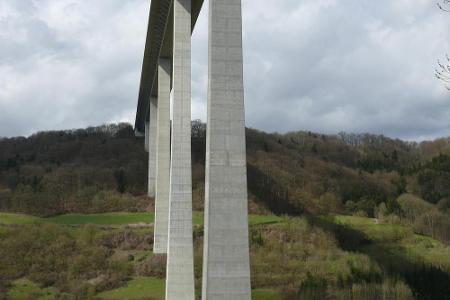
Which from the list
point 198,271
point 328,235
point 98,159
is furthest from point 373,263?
point 98,159

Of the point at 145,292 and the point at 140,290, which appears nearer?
the point at 145,292

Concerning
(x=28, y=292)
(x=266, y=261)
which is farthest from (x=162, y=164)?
(x=28, y=292)

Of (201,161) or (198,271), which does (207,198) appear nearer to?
(198,271)

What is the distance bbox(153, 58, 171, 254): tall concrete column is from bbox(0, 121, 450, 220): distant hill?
18.3 metres

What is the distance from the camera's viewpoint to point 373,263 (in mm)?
32438

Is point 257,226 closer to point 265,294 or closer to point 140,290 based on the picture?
point 265,294

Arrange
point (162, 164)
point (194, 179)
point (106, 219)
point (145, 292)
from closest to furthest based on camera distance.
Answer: point (145, 292), point (162, 164), point (106, 219), point (194, 179)

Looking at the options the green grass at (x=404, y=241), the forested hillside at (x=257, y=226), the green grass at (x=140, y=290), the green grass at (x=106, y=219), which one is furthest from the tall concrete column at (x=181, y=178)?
the green grass at (x=106, y=219)

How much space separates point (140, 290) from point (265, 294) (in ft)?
22.8

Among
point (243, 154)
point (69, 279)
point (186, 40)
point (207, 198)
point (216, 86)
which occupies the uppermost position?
point (186, 40)

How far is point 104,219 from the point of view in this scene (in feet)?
157

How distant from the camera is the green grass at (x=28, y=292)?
26122 millimetres

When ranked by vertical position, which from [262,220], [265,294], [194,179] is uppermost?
[194,179]

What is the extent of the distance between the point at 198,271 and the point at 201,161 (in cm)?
4117
